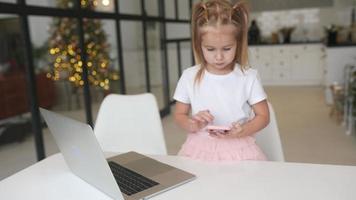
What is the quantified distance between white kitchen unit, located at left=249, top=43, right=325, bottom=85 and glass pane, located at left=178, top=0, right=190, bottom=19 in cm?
152

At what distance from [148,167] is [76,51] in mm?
2184

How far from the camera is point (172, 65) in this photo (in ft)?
17.4

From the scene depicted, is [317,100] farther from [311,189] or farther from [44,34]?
[311,189]

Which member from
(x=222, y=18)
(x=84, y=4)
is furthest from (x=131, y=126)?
(x=84, y=4)

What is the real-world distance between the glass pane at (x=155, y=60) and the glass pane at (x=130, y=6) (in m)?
0.35

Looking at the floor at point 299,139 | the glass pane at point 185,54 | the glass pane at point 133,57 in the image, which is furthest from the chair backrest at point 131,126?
the glass pane at point 185,54

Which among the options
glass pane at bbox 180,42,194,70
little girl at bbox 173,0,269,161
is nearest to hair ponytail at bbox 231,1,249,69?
little girl at bbox 173,0,269,161

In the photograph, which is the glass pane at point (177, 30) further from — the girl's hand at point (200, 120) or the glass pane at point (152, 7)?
the girl's hand at point (200, 120)

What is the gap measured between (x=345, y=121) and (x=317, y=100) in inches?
59.8

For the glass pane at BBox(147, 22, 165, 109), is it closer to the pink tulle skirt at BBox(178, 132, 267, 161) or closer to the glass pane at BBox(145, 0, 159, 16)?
the glass pane at BBox(145, 0, 159, 16)

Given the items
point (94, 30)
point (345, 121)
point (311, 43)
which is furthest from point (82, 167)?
point (311, 43)

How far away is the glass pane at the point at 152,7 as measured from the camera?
14.5 feet

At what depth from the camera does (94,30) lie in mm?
3418

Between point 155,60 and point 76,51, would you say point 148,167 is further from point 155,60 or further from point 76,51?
point 155,60
